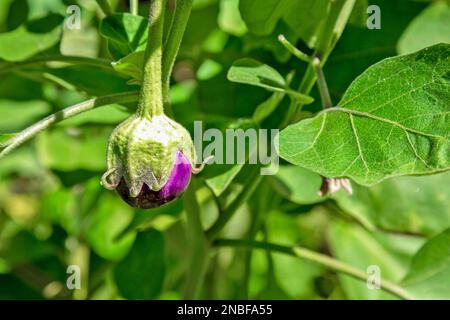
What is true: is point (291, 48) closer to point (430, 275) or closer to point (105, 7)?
point (105, 7)

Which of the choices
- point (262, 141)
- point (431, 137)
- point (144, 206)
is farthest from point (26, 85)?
point (431, 137)

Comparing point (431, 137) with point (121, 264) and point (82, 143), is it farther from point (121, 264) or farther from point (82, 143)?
point (82, 143)

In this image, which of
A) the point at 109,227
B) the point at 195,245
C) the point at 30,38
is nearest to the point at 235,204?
the point at 195,245

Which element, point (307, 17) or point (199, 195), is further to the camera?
point (199, 195)

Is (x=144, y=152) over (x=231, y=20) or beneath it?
beneath

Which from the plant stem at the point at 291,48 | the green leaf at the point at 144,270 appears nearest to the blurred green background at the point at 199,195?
the green leaf at the point at 144,270
